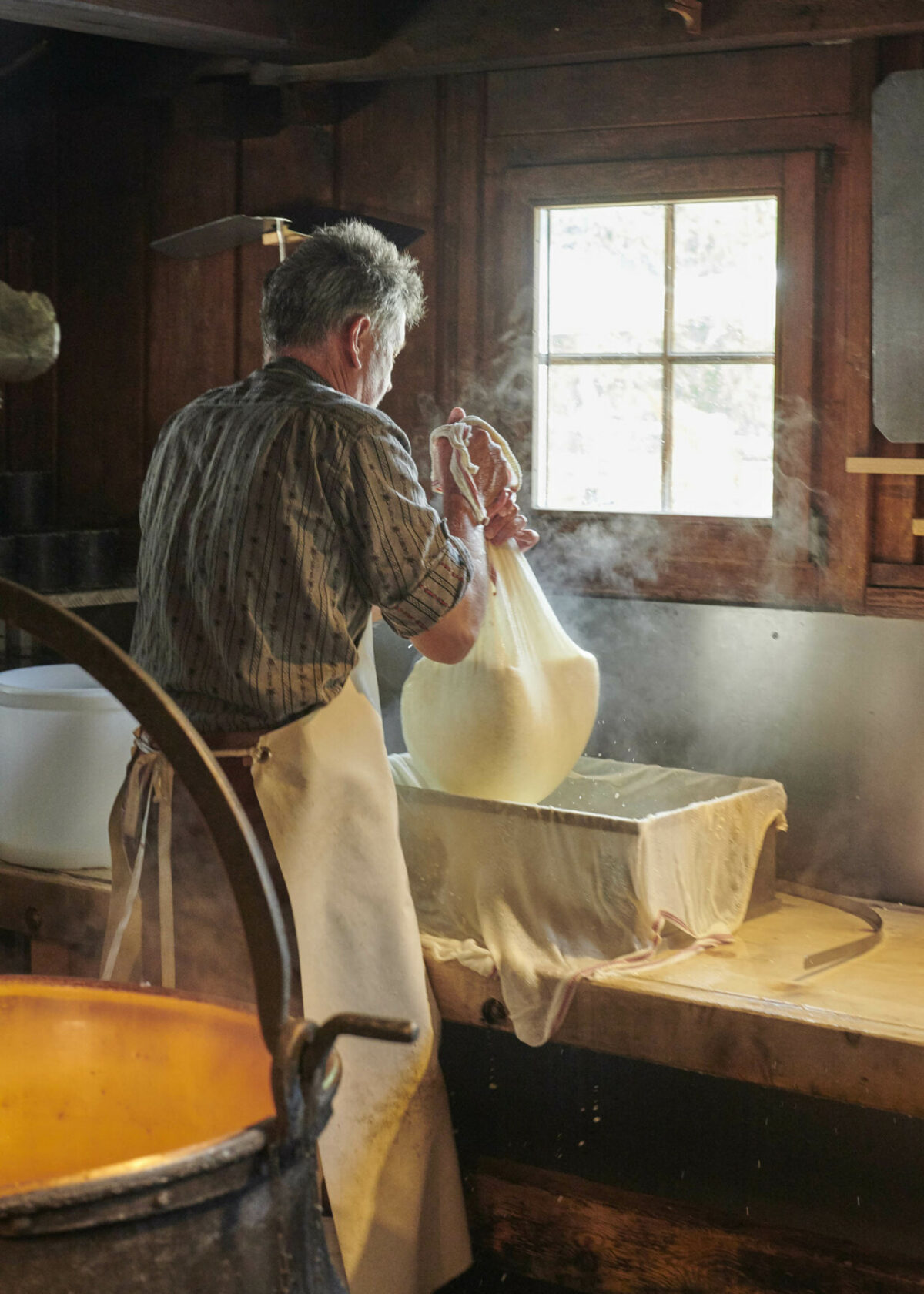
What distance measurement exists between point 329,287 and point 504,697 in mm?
736

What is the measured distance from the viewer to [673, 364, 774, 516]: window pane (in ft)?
9.16

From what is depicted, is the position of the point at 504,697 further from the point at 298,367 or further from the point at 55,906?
the point at 55,906

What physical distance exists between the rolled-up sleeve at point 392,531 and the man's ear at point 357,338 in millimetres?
193

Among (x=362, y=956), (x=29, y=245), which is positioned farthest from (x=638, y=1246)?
(x=29, y=245)

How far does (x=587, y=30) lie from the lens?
2.73 meters

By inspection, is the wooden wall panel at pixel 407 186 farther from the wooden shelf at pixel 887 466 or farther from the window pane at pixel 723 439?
the wooden shelf at pixel 887 466

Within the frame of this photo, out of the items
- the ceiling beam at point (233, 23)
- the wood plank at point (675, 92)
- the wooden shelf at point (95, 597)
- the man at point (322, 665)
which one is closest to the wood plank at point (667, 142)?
the wood plank at point (675, 92)

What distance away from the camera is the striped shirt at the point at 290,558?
6.57ft

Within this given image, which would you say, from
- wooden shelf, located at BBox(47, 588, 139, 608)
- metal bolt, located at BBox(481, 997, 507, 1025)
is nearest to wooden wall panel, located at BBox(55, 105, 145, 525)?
wooden shelf, located at BBox(47, 588, 139, 608)

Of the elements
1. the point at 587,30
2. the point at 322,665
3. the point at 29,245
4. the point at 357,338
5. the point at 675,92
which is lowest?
the point at 322,665

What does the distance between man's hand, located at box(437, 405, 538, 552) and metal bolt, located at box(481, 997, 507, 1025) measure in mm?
791

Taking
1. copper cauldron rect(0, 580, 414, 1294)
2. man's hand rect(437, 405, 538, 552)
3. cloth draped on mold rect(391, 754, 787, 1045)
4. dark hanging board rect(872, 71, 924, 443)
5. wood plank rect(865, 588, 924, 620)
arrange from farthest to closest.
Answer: wood plank rect(865, 588, 924, 620) < dark hanging board rect(872, 71, 924, 443) < man's hand rect(437, 405, 538, 552) < cloth draped on mold rect(391, 754, 787, 1045) < copper cauldron rect(0, 580, 414, 1294)

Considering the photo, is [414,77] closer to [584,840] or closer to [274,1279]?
[584,840]

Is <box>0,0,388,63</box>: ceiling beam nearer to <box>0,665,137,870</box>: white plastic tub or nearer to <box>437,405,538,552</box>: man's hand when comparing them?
<box>437,405,538,552</box>: man's hand
